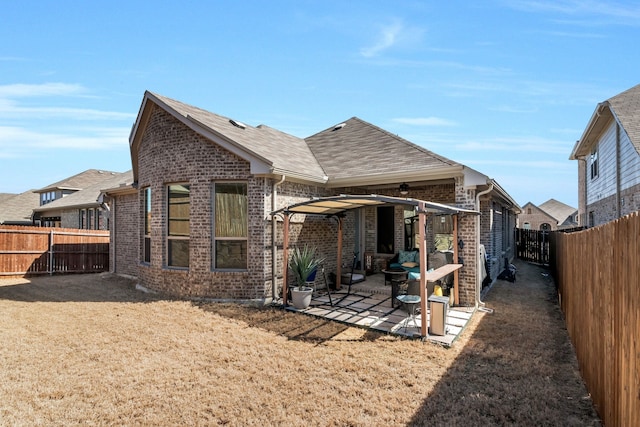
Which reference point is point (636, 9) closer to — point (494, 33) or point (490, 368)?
point (494, 33)

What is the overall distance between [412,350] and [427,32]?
6.19 metres

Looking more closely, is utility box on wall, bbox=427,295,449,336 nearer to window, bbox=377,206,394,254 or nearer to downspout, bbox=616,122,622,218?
window, bbox=377,206,394,254

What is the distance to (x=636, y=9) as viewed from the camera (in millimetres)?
7277

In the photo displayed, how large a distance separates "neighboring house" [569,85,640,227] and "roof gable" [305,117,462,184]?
5.93m

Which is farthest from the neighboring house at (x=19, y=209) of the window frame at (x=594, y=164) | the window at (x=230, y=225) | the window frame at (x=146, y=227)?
the window frame at (x=594, y=164)

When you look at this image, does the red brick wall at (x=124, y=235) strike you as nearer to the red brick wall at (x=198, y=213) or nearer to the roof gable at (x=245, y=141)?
the roof gable at (x=245, y=141)

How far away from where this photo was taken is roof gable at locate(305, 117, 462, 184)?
8.92 meters

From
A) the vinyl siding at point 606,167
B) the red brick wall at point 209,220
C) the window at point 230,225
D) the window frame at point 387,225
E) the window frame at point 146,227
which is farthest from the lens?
the vinyl siding at point 606,167

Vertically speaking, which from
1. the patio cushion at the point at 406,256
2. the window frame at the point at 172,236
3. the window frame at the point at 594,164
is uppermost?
the window frame at the point at 594,164

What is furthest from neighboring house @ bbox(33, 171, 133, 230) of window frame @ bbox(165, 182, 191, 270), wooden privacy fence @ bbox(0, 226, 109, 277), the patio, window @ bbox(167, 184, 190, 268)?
the patio

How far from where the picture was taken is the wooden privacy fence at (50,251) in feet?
42.7

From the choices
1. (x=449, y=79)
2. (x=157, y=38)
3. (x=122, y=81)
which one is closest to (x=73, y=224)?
(x=122, y=81)

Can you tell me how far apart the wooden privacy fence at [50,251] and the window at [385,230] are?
12.2 metres

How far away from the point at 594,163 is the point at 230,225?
17.1 meters
